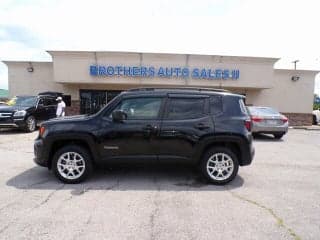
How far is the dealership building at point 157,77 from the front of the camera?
53.2ft

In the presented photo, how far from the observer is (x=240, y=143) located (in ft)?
17.1

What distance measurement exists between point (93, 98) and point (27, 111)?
593cm

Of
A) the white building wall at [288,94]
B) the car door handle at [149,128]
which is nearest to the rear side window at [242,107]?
the car door handle at [149,128]

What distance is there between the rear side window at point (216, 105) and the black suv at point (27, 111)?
9.84 metres

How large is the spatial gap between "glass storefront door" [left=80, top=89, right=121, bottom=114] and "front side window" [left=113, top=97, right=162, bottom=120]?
12799 mm

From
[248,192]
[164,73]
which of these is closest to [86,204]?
[248,192]

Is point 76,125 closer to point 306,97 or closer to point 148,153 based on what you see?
point 148,153

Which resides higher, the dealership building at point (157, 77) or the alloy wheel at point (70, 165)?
the dealership building at point (157, 77)

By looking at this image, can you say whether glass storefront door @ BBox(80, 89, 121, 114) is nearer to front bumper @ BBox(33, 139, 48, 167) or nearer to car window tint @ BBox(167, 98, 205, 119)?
front bumper @ BBox(33, 139, 48, 167)

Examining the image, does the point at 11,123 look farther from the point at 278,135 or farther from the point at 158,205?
the point at 278,135

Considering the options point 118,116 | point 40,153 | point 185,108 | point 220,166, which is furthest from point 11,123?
point 220,166

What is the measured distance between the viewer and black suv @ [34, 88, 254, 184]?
201 inches

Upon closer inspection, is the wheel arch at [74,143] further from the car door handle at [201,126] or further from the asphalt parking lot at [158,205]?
the car door handle at [201,126]

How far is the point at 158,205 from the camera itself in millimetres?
4129
